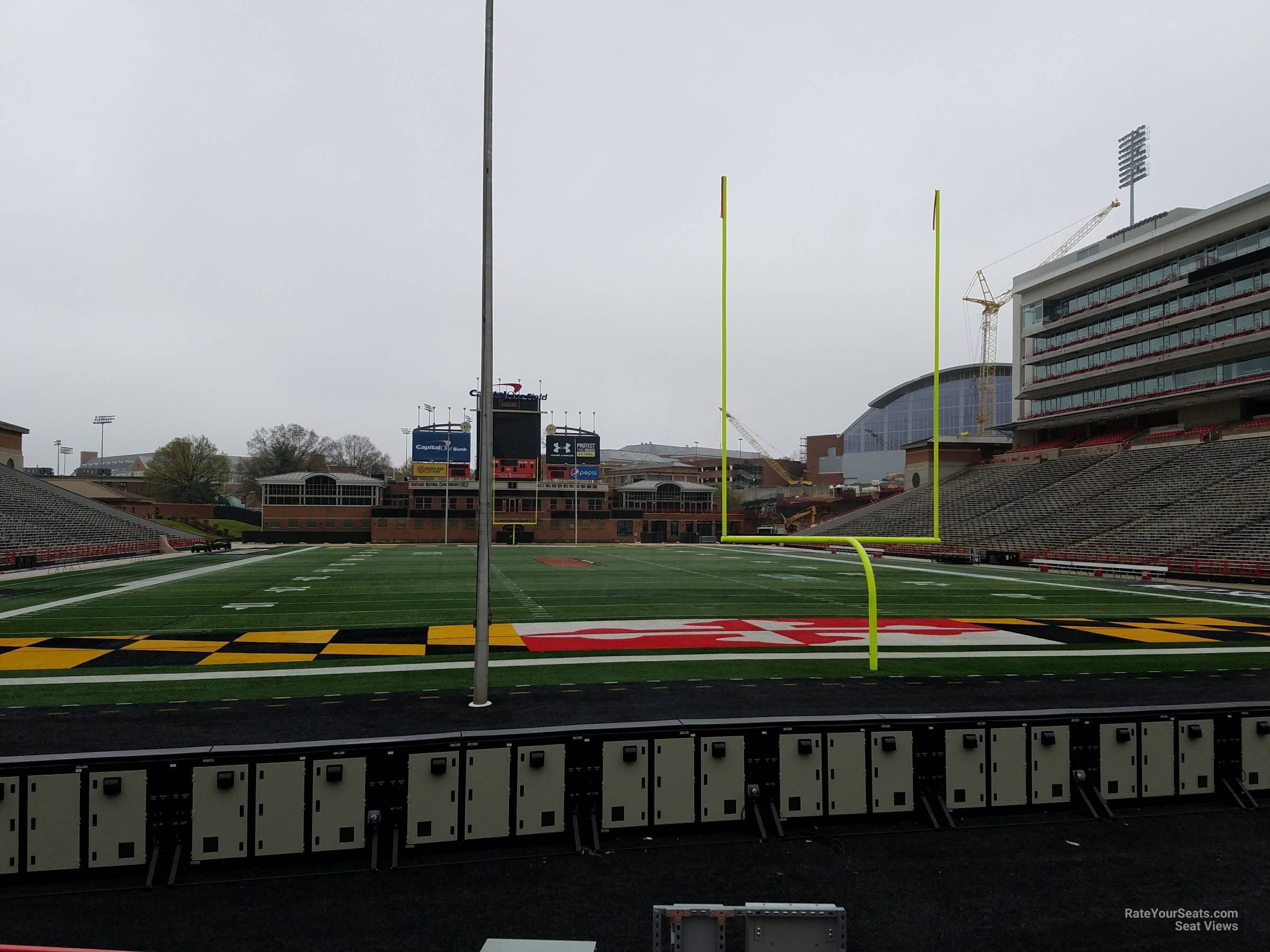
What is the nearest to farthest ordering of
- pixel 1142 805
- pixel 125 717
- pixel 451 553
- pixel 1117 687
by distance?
pixel 1142 805 < pixel 125 717 < pixel 1117 687 < pixel 451 553

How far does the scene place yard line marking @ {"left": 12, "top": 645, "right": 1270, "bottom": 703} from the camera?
38.1 feet

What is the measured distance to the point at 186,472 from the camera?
87125 millimetres

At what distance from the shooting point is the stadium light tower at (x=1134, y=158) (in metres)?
72.3

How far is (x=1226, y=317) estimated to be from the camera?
4878 centimetres

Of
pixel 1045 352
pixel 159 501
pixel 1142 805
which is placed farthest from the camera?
pixel 159 501

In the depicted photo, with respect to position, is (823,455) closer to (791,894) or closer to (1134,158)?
(1134,158)

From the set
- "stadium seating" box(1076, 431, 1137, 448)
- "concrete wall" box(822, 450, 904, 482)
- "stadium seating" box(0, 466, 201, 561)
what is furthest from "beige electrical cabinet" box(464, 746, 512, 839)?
"concrete wall" box(822, 450, 904, 482)

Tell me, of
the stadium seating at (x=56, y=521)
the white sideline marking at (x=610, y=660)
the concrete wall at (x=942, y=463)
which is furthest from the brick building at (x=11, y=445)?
the concrete wall at (x=942, y=463)

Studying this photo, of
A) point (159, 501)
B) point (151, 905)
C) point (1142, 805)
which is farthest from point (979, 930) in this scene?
point (159, 501)

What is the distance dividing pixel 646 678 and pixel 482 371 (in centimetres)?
564

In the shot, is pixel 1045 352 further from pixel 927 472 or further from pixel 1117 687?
pixel 1117 687

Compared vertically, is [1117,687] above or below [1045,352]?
below

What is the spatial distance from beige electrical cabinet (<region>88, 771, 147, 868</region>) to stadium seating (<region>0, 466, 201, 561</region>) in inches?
1506

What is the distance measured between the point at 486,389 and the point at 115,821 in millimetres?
5705
